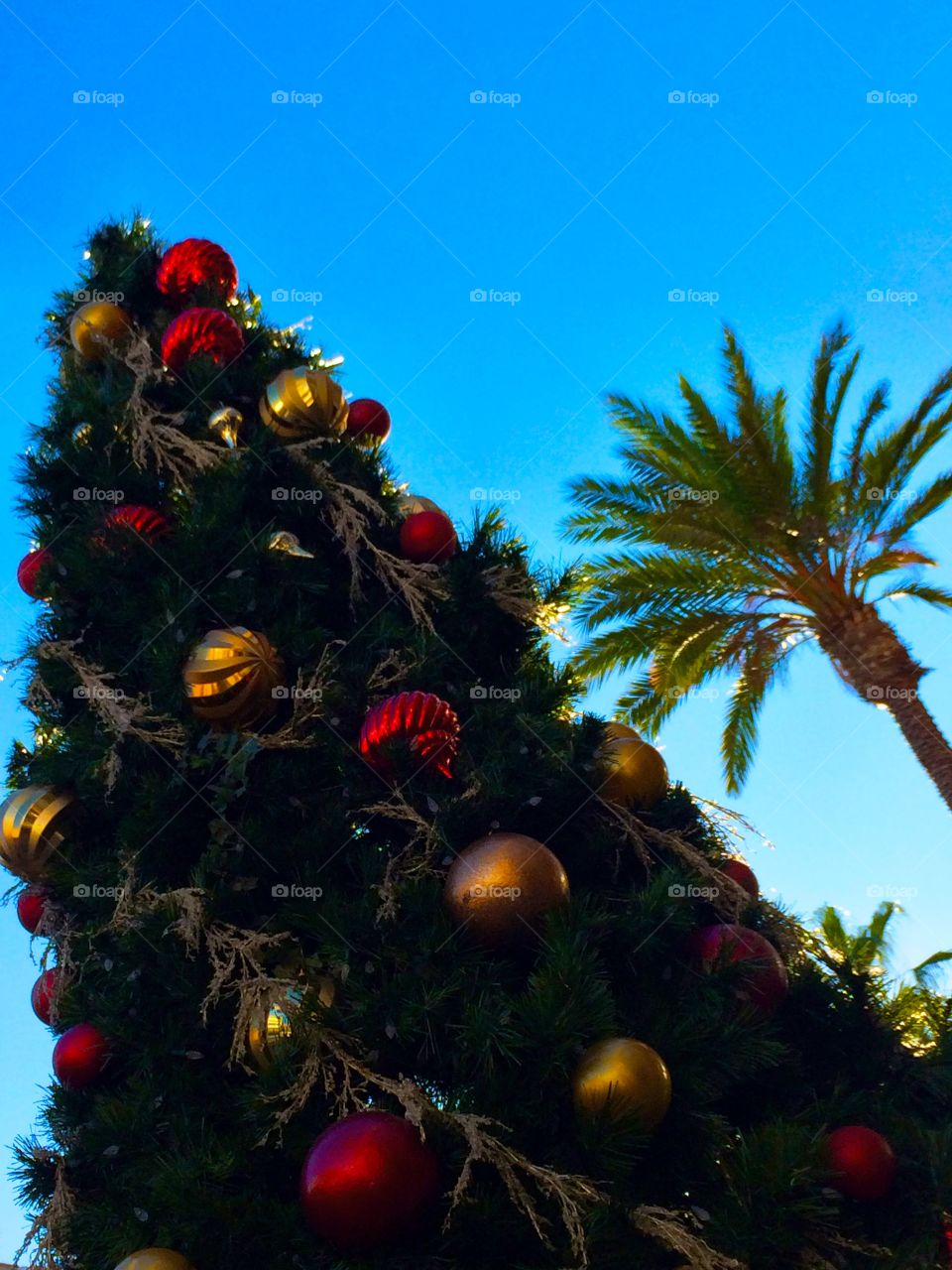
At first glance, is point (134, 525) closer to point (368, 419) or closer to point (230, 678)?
point (230, 678)

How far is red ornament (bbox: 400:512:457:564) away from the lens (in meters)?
3.93

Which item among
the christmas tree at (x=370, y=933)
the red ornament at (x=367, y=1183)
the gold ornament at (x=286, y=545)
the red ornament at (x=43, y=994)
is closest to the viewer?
the red ornament at (x=367, y=1183)

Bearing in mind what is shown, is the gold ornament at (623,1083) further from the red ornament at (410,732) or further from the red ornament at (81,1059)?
the red ornament at (81,1059)

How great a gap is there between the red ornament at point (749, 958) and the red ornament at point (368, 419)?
2.66m

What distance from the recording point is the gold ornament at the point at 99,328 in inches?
182

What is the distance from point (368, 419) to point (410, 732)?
217 centimetres

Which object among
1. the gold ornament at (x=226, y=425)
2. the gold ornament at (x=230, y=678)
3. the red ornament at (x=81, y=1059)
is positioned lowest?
the red ornament at (x=81, y=1059)

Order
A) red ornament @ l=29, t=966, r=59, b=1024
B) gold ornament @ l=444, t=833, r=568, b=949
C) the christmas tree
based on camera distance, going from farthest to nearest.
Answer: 1. red ornament @ l=29, t=966, r=59, b=1024
2. gold ornament @ l=444, t=833, r=568, b=949
3. the christmas tree

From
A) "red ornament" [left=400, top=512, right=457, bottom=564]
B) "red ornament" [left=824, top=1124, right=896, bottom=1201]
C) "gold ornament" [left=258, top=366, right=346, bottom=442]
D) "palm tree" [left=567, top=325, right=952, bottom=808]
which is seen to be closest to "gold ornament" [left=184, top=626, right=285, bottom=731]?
"red ornament" [left=400, top=512, right=457, bottom=564]

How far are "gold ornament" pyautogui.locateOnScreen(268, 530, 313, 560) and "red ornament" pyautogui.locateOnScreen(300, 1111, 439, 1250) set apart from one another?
1.94 metres

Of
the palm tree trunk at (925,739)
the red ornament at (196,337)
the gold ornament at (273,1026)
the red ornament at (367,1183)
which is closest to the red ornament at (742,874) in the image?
the gold ornament at (273,1026)

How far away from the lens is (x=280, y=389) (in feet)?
13.8

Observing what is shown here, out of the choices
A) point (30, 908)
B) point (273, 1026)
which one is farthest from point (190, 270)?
point (273, 1026)

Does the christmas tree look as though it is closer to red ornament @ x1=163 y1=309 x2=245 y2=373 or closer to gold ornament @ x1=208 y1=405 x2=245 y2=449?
gold ornament @ x1=208 y1=405 x2=245 y2=449
